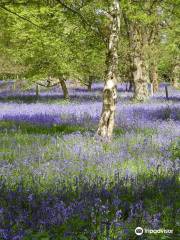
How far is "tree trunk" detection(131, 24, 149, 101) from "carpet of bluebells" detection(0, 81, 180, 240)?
1103cm

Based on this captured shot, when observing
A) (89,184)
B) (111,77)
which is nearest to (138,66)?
(111,77)

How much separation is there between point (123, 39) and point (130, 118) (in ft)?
59.2

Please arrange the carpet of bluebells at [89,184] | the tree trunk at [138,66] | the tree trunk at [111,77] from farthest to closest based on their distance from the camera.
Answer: the tree trunk at [138,66] → the tree trunk at [111,77] → the carpet of bluebells at [89,184]

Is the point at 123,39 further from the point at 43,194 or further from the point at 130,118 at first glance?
the point at 43,194

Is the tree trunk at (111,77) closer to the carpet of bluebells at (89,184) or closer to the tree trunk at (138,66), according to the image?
the carpet of bluebells at (89,184)

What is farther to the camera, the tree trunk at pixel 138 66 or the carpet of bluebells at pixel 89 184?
the tree trunk at pixel 138 66

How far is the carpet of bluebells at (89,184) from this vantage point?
4328mm

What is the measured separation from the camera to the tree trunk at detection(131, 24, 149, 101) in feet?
76.0

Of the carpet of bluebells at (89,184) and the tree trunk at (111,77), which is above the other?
the tree trunk at (111,77)

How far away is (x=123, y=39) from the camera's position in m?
31.0

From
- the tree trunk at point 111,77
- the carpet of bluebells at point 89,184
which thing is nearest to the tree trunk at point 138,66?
the carpet of bluebells at point 89,184

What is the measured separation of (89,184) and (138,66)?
59.5ft

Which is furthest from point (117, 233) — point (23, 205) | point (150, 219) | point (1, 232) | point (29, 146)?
point (29, 146)

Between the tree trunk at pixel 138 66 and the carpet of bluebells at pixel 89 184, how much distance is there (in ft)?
36.2
